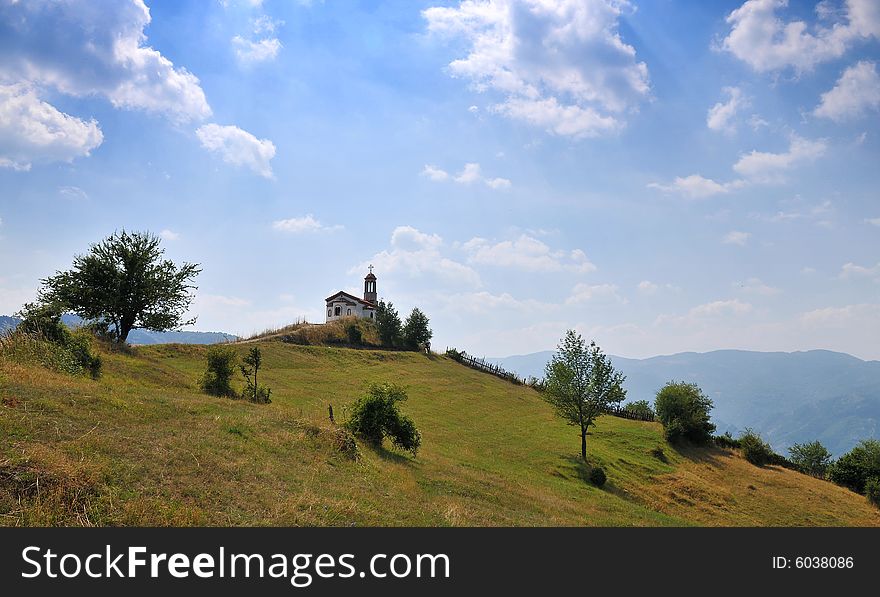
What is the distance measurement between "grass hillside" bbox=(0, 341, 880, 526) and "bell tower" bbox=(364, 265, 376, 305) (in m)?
54.2

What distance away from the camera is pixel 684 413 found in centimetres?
6041

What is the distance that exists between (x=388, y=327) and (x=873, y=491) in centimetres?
6601

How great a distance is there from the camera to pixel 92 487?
1159 centimetres

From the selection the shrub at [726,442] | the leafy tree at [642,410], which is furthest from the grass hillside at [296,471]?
the leafy tree at [642,410]

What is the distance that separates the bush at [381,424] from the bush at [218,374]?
425 inches

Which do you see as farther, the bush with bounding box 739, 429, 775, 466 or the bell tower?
the bell tower

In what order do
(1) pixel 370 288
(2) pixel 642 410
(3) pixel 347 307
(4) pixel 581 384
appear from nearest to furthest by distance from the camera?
(4) pixel 581 384, (2) pixel 642 410, (3) pixel 347 307, (1) pixel 370 288

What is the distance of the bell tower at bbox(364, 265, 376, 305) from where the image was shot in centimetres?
10425

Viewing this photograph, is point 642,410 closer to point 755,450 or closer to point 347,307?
point 755,450

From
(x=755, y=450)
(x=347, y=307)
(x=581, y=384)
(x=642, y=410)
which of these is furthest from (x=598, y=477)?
(x=347, y=307)

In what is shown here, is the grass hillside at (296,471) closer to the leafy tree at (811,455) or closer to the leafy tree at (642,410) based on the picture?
the leafy tree at (642,410)

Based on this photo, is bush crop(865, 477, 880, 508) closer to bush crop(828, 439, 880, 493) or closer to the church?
bush crop(828, 439, 880, 493)

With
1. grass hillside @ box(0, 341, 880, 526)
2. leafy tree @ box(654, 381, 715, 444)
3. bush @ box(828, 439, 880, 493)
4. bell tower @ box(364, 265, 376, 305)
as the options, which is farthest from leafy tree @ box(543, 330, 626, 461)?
bell tower @ box(364, 265, 376, 305)
